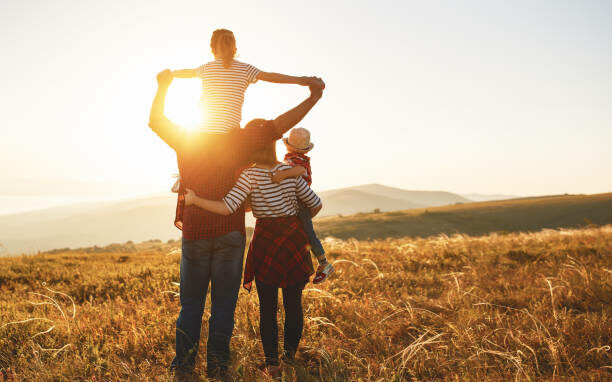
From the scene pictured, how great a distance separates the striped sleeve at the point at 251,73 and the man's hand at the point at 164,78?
686mm

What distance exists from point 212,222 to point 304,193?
101cm

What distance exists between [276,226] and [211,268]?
0.76 meters

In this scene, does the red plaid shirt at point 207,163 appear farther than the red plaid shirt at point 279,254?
No

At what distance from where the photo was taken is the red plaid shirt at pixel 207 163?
310cm

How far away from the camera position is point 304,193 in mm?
3664

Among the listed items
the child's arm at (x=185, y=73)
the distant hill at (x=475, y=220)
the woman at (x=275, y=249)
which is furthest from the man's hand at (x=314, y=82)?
the distant hill at (x=475, y=220)

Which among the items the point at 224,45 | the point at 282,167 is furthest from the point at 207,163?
the point at 224,45

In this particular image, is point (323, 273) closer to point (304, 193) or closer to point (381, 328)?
point (304, 193)

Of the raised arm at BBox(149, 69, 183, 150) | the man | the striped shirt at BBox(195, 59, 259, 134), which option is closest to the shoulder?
the man

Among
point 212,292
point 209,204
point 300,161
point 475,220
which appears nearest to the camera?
point 209,204

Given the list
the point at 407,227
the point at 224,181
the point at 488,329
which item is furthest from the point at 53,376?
the point at 407,227

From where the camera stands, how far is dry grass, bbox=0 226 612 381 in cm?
336

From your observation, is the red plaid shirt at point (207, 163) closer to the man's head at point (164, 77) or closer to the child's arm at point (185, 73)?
the man's head at point (164, 77)

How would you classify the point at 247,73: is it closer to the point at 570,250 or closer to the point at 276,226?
the point at 276,226
